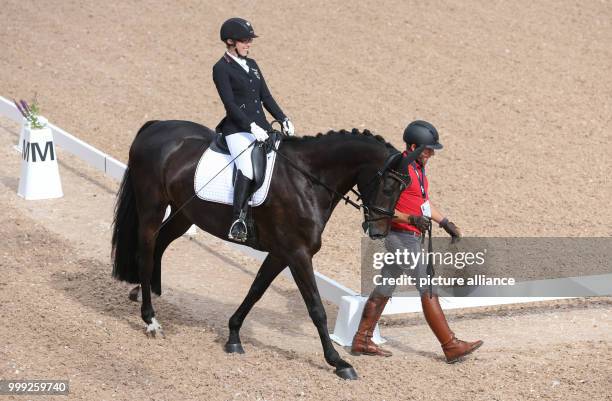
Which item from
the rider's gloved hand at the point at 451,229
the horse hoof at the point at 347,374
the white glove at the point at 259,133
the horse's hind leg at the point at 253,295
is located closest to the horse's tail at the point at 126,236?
the horse's hind leg at the point at 253,295

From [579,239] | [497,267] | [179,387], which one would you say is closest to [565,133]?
[579,239]

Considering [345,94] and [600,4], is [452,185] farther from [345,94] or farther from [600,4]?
[600,4]

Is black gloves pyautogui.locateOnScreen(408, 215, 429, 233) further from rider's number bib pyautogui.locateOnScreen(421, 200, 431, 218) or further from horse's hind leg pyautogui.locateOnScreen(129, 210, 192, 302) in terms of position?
horse's hind leg pyautogui.locateOnScreen(129, 210, 192, 302)

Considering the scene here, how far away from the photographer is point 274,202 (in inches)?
330

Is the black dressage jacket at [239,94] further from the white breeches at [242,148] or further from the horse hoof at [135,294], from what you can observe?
the horse hoof at [135,294]

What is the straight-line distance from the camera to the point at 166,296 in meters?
10.1

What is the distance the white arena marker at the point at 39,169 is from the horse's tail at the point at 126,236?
3285 millimetres

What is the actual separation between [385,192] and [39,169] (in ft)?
20.3

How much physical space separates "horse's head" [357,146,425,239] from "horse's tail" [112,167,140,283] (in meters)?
2.74

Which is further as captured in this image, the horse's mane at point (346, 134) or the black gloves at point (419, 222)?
the black gloves at point (419, 222)

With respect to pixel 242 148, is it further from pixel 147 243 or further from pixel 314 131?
pixel 314 131

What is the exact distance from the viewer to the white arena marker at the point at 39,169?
41.2 ft

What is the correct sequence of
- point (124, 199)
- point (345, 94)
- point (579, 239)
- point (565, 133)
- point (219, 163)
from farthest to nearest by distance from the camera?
point (345, 94) → point (565, 133) → point (579, 239) → point (124, 199) → point (219, 163)

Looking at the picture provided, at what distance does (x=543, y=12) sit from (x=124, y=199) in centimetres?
1305
